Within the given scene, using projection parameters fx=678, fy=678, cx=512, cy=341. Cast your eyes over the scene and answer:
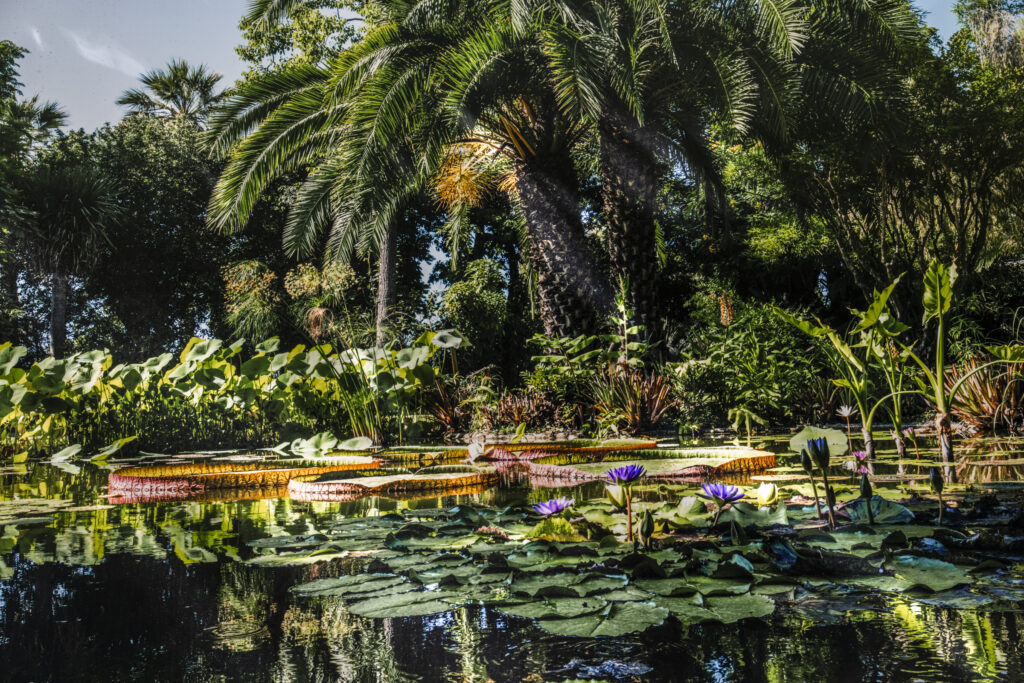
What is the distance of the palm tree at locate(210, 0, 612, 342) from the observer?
19.9 ft

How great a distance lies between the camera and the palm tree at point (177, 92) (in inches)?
821

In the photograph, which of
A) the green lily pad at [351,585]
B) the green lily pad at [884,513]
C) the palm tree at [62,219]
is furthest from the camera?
the palm tree at [62,219]

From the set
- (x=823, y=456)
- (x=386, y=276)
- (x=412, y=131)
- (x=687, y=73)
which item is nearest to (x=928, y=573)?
(x=823, y=456)

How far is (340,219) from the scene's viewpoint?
7031 mm

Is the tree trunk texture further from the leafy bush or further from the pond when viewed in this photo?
the pond

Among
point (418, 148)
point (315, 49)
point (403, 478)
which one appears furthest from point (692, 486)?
point (315, 49)

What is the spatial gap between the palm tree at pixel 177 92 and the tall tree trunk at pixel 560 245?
651 inches

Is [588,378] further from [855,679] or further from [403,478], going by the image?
[855,679]

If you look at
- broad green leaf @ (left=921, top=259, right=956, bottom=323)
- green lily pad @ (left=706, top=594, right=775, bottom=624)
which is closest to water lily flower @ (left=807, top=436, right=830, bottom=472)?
green lily pad @ (left=706, top=594, right=775, bottom=624)

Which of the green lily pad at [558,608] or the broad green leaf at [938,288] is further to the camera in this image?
the broad green leaf at [938,288]

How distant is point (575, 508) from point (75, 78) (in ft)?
24.2

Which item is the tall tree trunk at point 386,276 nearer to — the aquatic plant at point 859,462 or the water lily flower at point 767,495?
the aquatic plant at point 859,462

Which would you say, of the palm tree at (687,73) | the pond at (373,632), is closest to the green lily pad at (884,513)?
the pond at (373,632)

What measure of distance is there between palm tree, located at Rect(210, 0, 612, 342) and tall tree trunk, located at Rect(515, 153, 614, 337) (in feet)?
0.04
